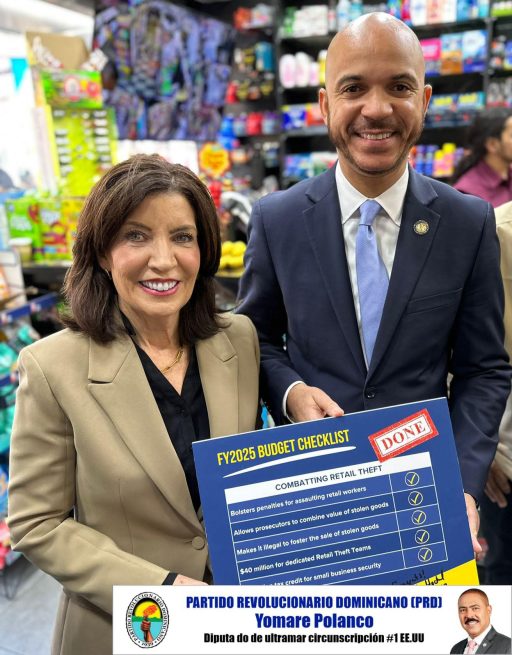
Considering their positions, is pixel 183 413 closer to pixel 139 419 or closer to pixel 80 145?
pixel 139 419

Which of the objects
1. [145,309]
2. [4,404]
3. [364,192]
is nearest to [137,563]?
[145,309]

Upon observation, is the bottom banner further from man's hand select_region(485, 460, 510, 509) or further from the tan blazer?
man's hand select_region(485, 460, 510, 509)

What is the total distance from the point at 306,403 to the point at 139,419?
39 centimetres

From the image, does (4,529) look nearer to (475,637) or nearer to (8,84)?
(475,637)

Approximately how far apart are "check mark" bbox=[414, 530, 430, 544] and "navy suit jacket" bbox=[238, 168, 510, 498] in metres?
0.34

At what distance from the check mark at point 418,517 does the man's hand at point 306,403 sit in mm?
271

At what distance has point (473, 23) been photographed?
19.3ft

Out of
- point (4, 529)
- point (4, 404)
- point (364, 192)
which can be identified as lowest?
point (4, 529)

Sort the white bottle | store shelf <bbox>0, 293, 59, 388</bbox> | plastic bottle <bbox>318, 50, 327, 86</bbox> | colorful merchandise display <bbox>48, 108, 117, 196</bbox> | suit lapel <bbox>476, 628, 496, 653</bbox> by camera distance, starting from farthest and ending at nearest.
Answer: plastic bottle <bbox>318, 50, 327, 86</bbox>, the white bottle, colorful merchandise display <bbox>48, 108, 117, 196</bbox>, store shelf <bbox>0, 293, 59, 388</bbox>, suit lapel <bbox>476, 628, 496, 653</bbox>

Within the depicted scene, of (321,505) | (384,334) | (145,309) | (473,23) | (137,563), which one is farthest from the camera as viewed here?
(473,23)

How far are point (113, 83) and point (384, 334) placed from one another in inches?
178

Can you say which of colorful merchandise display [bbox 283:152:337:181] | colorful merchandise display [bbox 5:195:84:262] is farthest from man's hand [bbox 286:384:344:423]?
colorful merchandise display [bbox 283:152:337:181]

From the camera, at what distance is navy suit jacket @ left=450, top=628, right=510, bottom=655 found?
0.89 metres

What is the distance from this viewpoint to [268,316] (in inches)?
66.6
